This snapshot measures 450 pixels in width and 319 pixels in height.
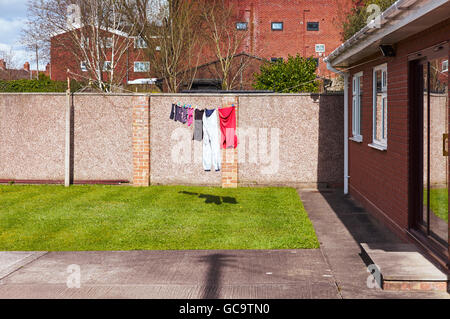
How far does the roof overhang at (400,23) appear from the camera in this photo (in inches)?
257

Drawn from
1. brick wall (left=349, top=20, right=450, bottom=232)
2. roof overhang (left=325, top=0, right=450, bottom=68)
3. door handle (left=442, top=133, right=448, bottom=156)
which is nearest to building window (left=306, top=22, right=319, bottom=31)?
brick wall (left=349, top=20, right=450, bottom=232)

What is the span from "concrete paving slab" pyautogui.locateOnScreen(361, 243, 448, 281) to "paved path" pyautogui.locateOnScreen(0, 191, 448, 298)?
20 centimetres

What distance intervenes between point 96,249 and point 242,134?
714 centimetres

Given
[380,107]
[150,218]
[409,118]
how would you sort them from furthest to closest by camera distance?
[380,107] → [150,218] → [409,118]

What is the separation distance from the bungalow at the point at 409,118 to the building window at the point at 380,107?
0.06ft

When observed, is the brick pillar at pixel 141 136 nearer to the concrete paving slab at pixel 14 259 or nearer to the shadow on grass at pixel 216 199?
the shadow on grass at pixel 216 199

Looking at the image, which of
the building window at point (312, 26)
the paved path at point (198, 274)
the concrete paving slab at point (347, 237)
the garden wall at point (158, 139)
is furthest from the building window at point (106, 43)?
the paved path at point (198, 274)

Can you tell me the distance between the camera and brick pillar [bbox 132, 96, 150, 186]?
50.3ft

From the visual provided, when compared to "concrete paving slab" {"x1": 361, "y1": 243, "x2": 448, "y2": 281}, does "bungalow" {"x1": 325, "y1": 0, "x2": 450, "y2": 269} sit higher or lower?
higher

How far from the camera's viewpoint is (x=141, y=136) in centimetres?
1534

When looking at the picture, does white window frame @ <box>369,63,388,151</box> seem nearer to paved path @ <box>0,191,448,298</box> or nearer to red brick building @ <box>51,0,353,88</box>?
paved path @ <box>0,191,448,298</box>

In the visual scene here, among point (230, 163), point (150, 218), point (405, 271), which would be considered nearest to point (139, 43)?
point (230, 163)

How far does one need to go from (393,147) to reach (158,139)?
712 centimetres

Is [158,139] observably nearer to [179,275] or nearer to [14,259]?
[14,259]
